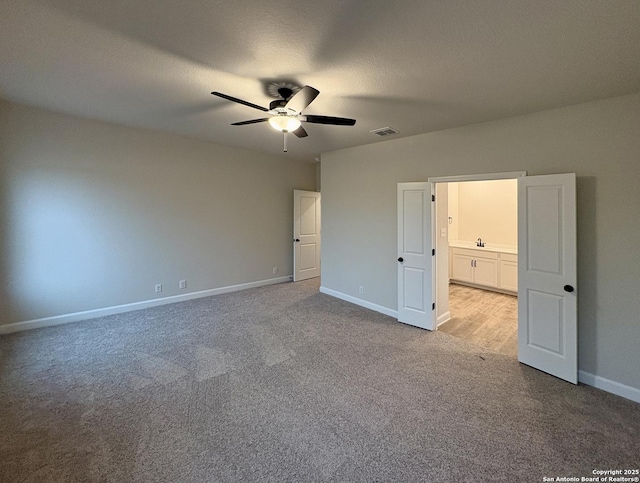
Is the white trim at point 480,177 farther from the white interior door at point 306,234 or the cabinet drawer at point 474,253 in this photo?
the white interior door at point 306,234

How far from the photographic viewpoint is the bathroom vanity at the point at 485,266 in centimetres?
549

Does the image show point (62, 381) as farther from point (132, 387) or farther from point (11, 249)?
point (11, 249)

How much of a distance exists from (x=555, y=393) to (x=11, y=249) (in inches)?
245

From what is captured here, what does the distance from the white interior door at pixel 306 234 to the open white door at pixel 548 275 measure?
446 cm

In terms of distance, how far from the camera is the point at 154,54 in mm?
2168

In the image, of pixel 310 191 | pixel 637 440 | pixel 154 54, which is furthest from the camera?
pixel 310 191

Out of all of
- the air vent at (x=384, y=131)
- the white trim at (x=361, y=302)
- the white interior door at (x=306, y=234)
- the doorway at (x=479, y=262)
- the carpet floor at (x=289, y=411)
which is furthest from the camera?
the white interior door at (x=306, y=234)

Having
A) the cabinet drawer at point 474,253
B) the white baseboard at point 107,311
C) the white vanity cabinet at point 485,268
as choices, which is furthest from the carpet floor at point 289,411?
the cabinet drawer at point 474,253

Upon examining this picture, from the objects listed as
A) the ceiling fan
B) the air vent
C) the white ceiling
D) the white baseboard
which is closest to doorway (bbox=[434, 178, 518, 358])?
the air vent

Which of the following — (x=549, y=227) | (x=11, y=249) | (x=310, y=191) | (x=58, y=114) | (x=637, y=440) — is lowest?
(x=637, y=440)

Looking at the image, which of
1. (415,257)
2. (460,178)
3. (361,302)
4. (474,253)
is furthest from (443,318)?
(474,253)

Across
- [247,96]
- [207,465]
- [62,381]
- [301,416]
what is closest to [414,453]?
[301,416]

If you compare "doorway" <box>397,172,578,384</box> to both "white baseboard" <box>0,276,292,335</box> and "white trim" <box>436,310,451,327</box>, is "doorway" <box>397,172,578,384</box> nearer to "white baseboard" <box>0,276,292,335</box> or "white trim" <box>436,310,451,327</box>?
"white trim" <box>436,310,451,327</box>

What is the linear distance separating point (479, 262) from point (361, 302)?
2892mm
